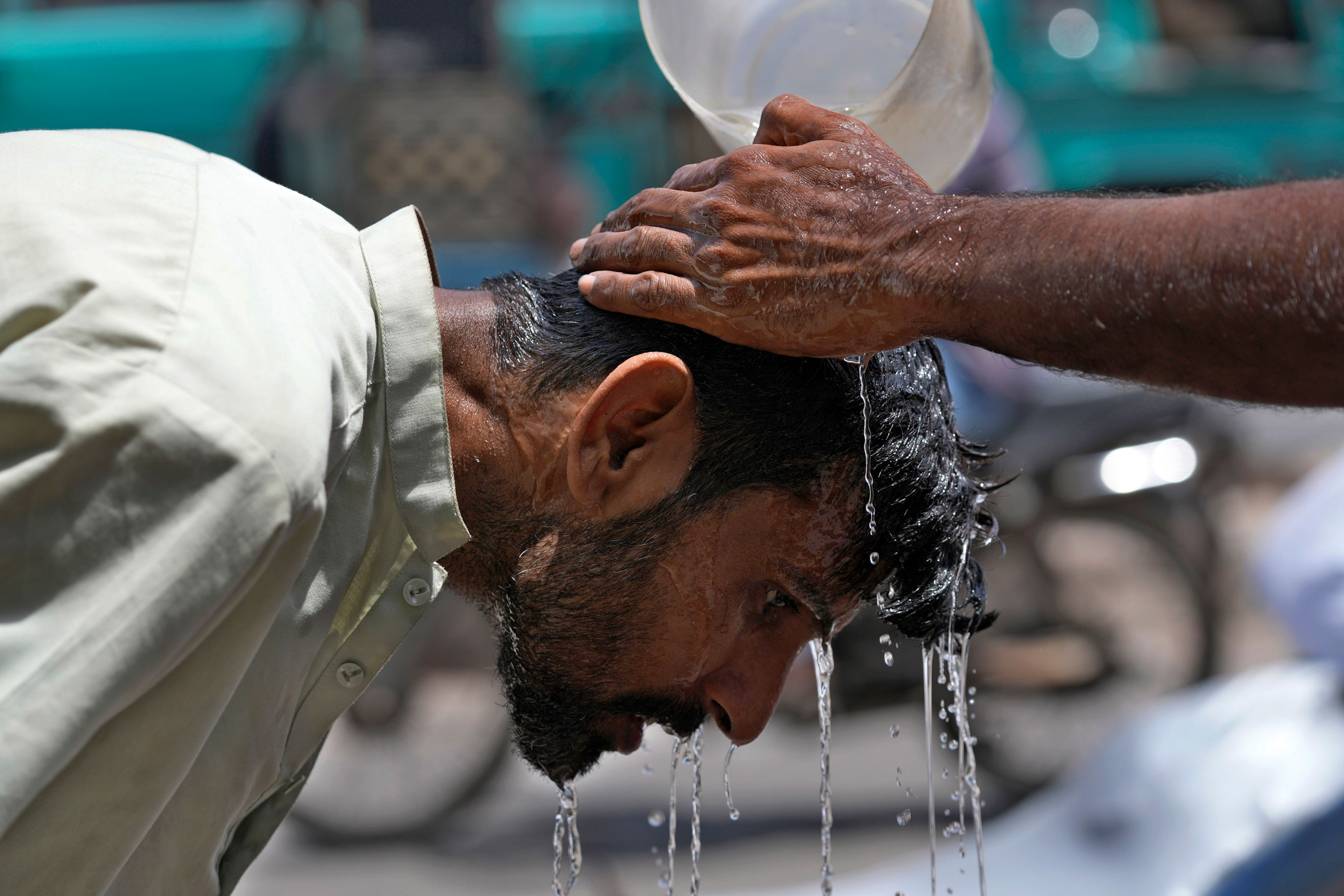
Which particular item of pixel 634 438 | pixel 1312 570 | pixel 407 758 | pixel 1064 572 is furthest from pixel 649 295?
pixel 1064 572

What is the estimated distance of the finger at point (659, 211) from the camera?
5.15 ft

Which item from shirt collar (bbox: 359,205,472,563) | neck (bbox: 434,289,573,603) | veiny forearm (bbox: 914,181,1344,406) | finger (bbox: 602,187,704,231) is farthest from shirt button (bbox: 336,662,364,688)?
veiny forearm (bbox: 914,181,1344,406)

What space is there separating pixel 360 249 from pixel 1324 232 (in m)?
1.10

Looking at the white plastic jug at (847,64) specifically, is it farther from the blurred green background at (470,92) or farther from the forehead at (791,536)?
the blurred green background at (470,92)

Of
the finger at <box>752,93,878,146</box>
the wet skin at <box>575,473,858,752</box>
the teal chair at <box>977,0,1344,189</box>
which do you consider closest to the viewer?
the finger at <box>752,93,878,146</box>

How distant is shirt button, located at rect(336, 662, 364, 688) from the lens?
1.56m

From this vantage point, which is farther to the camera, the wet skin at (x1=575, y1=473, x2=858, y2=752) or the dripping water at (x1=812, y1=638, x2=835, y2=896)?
the dripping water at (x1=812, y1=638, x2=835, y2=896)

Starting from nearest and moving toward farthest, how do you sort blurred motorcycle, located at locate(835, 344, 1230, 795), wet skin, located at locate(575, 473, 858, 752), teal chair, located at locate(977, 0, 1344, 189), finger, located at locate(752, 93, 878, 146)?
1. finger, located at locate(752, 93, 878, 146)
2. wet skin, located at locate(575, 473, 858, 752)
3. blurred motorcycle, located at locate(835, 344, 1230, 795)
4. teal chair, located at locate(977, 0, 1344, 189)

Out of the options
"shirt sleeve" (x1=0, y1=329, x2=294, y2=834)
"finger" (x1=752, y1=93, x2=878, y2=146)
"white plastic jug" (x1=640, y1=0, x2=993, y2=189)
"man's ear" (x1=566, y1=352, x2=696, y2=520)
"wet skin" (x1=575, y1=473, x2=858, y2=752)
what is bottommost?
"shirt sleeve" (x1=0, y1=329, x2=294, y2=834)

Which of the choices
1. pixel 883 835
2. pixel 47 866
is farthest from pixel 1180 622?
→ pixel 47 866

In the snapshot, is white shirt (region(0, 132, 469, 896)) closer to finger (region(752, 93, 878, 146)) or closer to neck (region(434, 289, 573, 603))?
neck (region(434, 289, 573, 603))

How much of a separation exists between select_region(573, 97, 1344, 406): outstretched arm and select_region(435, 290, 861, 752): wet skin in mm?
162

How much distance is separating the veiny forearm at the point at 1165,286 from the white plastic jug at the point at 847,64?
34 cm

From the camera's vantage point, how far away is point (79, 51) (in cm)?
827
